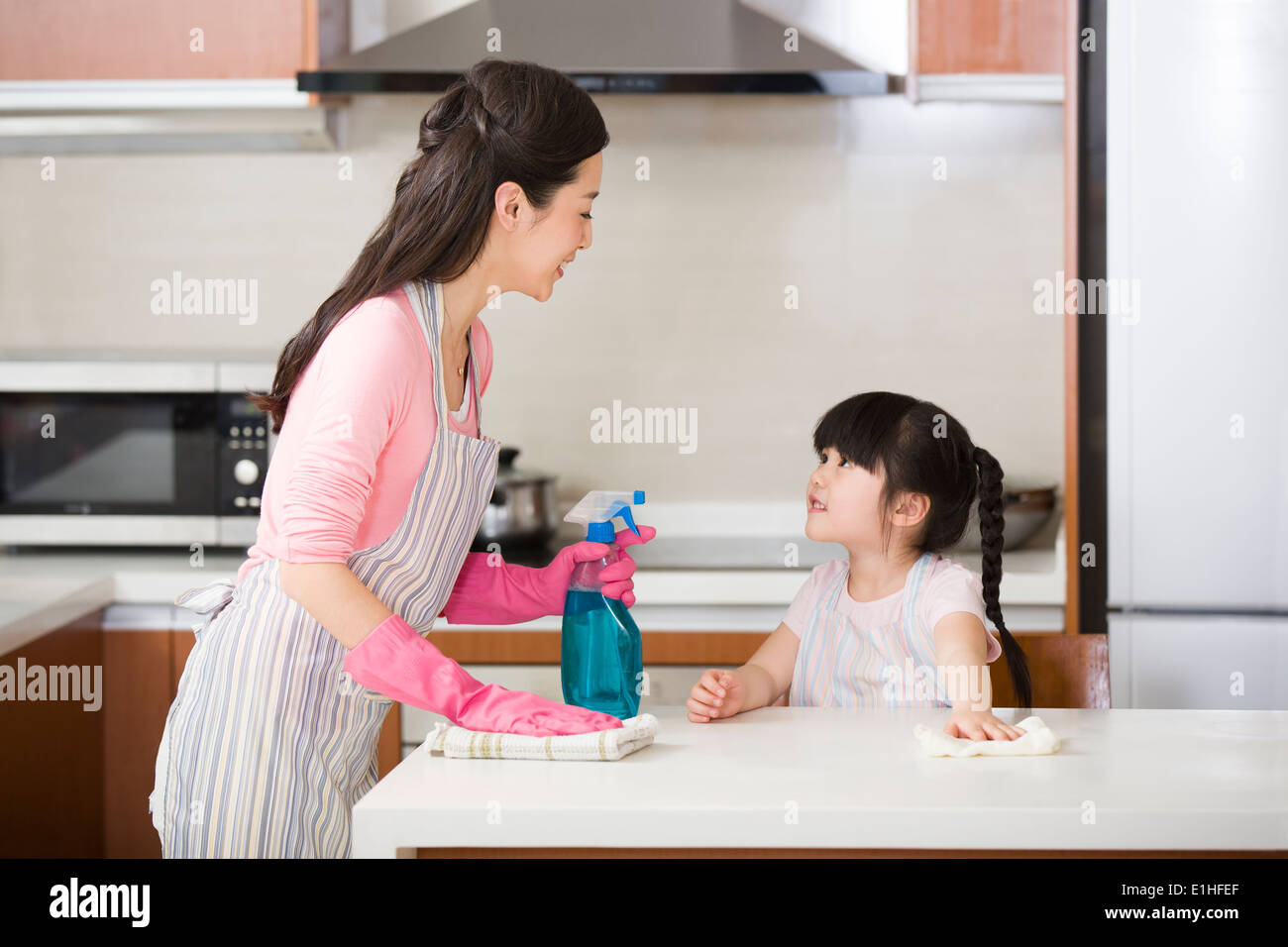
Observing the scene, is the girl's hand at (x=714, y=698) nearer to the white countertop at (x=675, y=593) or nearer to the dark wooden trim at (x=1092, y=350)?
the white countertop at (x=675, y=593)

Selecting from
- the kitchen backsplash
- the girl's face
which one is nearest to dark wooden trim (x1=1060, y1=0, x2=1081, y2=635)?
the kitchen backsplash

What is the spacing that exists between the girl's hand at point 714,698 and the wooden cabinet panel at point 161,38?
1586 mm

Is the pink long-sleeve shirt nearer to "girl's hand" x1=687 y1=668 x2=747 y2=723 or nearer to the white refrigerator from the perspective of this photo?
"girl's hand" x1=687 y1=668 x2=747 y2=723

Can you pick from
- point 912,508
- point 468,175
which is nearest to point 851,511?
point 912,508

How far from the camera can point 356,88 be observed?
2.11 metres

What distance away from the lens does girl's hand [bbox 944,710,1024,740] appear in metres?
1.04

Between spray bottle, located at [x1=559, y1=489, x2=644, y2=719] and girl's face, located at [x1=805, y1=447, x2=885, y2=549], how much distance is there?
0.43m

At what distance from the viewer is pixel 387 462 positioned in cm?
112

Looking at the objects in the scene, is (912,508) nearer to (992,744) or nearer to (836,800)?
(992,744)

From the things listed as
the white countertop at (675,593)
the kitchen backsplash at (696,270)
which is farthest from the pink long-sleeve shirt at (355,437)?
the kitchen backsplash at (696,270)

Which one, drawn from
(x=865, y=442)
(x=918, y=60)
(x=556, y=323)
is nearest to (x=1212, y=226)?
(x=918, y=60)

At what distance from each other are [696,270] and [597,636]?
1611mm

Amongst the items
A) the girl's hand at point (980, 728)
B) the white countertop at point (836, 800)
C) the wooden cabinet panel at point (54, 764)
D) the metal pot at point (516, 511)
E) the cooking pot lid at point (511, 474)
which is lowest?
the wooden cabinet panel at point (54, 764)

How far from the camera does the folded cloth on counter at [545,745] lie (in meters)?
0.97
